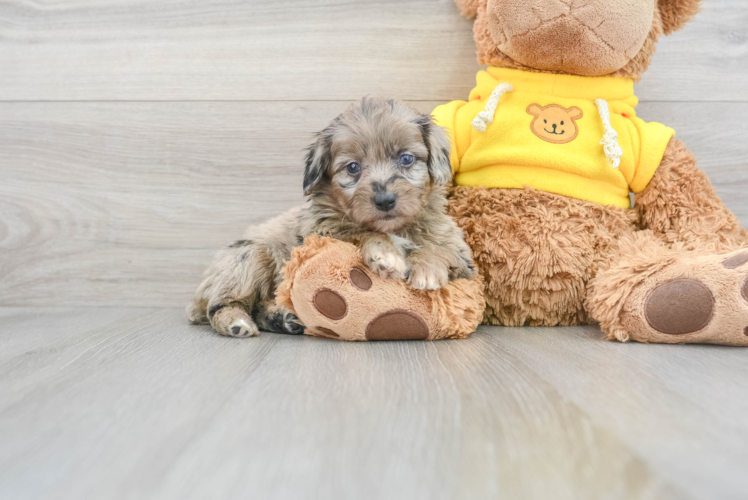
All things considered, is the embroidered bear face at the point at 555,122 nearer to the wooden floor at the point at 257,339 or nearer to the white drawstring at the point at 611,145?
the white drawstring at the point at 611,145

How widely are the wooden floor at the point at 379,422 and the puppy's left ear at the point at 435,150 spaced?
522mm

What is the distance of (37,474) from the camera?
2.56 ft

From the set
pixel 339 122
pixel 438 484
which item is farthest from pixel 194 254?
pixel 438 484

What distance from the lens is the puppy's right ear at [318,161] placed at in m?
1.65

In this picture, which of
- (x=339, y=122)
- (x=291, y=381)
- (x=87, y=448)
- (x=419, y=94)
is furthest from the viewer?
(x=419, y=94)

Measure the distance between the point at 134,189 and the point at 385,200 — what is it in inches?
52.4

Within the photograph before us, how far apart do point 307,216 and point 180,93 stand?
95cm

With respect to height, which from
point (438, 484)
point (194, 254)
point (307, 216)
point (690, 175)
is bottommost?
point (194, 254)

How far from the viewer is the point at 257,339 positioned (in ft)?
5.49

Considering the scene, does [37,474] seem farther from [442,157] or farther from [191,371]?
[442,157]

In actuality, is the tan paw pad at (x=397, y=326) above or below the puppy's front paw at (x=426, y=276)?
below

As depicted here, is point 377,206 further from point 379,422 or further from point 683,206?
point 683,206

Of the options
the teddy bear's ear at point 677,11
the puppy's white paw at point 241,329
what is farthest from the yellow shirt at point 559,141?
the puppy's white paw at point 241,329

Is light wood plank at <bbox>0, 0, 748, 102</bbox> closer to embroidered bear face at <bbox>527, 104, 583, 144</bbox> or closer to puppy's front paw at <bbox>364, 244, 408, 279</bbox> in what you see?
embroidered bear face at <bbox>527, 104, 583, 144</bbox>
